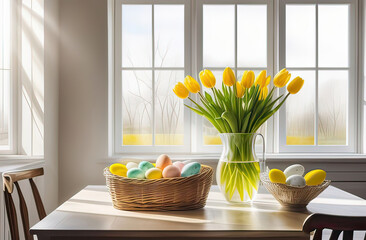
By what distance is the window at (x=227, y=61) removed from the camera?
116 inches

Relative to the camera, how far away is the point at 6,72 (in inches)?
102

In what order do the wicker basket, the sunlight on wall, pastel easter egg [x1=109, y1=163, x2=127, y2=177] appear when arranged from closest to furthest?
the wicker basket
pastel easter egg [x1=109, y1=163, x2=127, y2=177]
the sunlight on wall

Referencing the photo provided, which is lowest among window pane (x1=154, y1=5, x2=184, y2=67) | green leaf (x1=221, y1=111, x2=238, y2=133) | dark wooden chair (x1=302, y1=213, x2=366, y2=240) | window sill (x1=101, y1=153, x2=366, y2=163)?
window sill (x1=101, y1=153, x2=366, y2=163)

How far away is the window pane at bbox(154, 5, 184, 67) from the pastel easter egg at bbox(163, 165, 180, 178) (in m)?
1.60

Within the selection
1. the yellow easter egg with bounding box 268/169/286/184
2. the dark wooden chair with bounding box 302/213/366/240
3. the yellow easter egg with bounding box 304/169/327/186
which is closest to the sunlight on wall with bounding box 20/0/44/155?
the yellow easter egg with bounding box 268/169/286/184

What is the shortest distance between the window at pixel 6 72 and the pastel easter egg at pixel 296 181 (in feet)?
6.13

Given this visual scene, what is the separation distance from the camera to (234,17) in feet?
9.72

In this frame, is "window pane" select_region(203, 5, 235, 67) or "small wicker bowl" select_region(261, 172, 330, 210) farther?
"window pane" select_region(203, 5, 235, 67)

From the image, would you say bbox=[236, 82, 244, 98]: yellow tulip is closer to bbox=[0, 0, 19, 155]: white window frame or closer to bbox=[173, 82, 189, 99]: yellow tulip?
bbox=[173, 82, 189, 99]: yellow tulip

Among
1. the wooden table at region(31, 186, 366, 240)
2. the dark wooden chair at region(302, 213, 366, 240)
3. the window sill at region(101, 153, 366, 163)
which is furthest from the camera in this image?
the window sill at region(101, 153, 366, 163)

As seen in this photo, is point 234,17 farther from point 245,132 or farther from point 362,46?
point 245,132

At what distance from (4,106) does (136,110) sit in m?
0.91

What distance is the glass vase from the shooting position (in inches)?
61.2

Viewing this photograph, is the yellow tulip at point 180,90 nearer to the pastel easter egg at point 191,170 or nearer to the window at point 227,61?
the pastel easter egg at point 191,170
